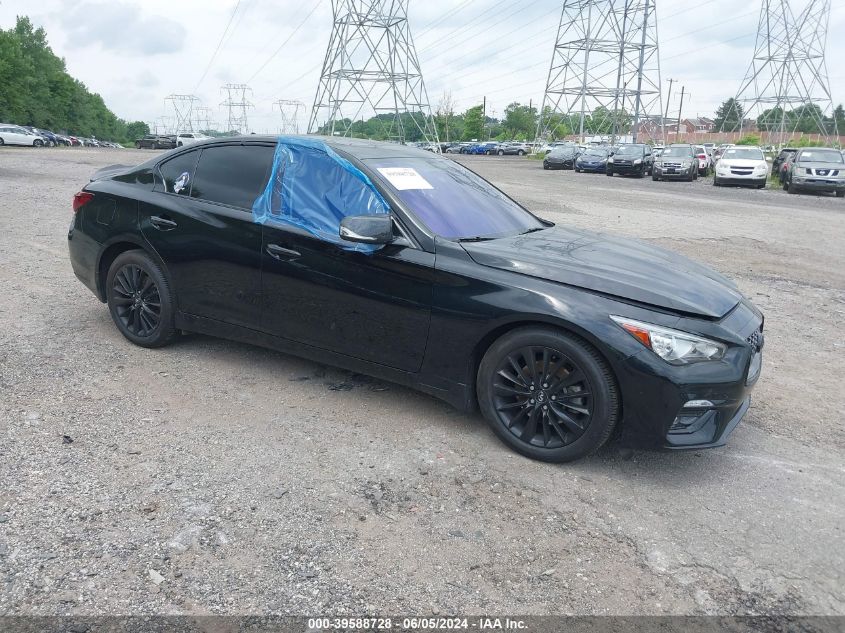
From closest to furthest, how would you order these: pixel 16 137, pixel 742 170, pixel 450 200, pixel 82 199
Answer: pixel 450 200, pixel 82 199, pixel 742 170, pixel 16 137

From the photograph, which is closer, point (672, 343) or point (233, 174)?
point (672, 343)

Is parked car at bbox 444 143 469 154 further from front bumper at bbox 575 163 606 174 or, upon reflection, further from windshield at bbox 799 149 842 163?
windshield at bbox 799 149 842 163

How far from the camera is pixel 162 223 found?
16.0ft

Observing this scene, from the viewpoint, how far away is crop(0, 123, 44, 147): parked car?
4516 cm


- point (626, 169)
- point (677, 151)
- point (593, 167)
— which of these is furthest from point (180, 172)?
point (593, 167)

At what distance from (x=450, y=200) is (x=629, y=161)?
29.3 meters

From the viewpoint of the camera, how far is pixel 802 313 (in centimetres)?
700

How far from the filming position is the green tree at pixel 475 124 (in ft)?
355

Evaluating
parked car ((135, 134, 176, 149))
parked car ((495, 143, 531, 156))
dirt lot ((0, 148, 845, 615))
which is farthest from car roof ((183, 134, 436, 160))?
parked car ((495, 143, 531, 156))

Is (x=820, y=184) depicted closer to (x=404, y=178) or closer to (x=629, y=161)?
(x=629, y=161)

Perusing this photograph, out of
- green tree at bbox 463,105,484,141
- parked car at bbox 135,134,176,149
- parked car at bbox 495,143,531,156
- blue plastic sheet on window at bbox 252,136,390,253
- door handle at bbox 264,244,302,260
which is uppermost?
green tree at bbox 463,105,484,141

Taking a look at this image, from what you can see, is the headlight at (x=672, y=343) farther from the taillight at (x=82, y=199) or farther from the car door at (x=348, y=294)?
the taillight at (x=82, y=199)

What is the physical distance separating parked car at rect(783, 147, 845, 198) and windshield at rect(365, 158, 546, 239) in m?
23.0

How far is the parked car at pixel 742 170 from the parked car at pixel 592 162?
8163 millimetres
